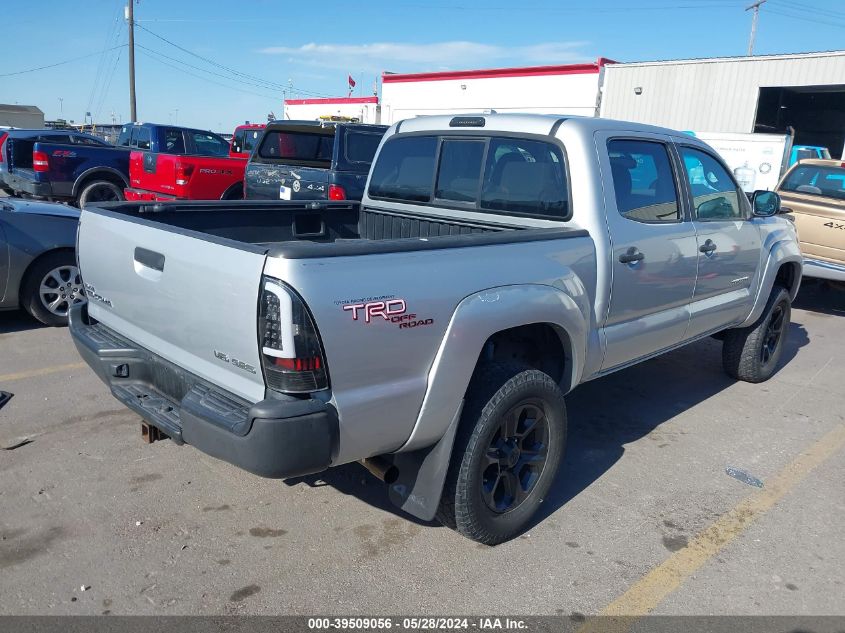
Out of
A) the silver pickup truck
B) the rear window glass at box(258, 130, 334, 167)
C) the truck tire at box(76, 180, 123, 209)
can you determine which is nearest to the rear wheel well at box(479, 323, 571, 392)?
the silver pickup truck

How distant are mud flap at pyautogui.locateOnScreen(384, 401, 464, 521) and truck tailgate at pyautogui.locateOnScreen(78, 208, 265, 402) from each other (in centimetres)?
76

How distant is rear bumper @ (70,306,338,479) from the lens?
2412 mm

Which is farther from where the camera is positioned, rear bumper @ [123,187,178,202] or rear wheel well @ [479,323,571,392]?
rear bumper @ [123,187,178,202]

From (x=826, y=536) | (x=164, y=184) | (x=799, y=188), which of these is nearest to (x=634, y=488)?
(x=826, y=536)

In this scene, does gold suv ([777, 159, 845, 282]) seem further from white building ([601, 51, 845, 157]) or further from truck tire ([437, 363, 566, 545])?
white building ([601, 51, 845, 157])

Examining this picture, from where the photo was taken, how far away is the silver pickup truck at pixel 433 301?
8.05 ft

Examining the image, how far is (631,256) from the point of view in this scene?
3730mm

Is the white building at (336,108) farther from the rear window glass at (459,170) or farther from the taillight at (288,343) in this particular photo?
the taillight at (288,343)

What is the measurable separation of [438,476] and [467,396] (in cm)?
37

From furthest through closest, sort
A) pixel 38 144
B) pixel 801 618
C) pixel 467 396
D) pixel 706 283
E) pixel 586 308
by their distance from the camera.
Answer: pixel 38 144
pixel 706 283
pixel 586 308
pixel 467 396
pixel 801 618

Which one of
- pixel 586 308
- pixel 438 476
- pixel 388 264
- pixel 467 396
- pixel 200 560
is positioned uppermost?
pixel 388 264

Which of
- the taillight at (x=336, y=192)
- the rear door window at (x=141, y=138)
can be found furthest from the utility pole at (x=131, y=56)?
the taillight at (x=336, y=192)

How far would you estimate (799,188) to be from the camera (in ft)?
31.9

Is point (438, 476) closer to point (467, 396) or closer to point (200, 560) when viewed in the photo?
point (467, 396)
